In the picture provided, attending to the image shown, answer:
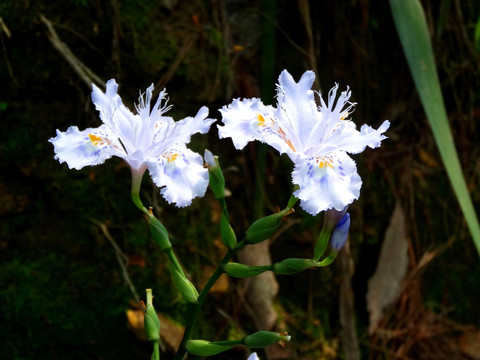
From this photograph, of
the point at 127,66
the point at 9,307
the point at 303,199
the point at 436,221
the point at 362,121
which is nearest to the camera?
the point at 303,199

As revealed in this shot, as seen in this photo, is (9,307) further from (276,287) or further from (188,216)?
(276,287)

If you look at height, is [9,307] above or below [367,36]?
below

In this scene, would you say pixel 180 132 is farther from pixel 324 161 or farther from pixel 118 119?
pixel 324 161

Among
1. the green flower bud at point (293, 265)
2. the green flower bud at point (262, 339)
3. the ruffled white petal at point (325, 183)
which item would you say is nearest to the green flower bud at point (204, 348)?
the green flower bud at point (262, 339)

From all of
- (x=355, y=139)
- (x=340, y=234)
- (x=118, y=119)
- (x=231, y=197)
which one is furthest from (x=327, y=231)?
(x=231, y=197)

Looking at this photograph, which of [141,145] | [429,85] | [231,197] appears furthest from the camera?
[231,197]

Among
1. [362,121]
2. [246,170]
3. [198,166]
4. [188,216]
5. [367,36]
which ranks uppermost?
[367,36]

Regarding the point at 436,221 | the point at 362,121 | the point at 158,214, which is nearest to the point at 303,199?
the point at 158,214
